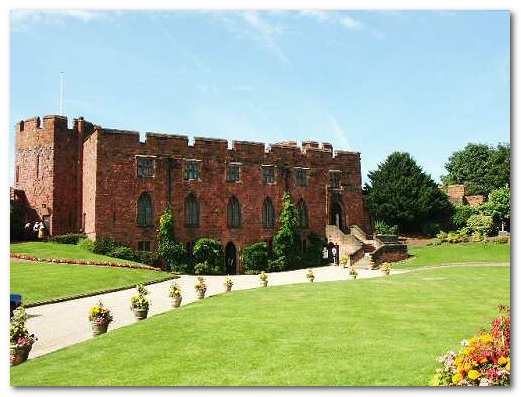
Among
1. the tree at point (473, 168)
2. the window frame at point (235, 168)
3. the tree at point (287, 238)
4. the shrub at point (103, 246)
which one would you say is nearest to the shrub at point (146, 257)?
the shrub at point (103, 246)

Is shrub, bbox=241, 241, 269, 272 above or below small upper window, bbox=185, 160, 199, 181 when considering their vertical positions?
below

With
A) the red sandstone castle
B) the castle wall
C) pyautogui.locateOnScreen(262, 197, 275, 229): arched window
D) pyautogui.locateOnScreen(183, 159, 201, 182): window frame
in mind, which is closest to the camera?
the castle wall

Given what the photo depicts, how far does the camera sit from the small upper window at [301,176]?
128ft

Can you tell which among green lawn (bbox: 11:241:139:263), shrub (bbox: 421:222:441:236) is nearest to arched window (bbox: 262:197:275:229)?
green lawn (bbox: 11:241:139:263)

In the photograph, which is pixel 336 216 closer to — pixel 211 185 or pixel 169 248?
pixel 211 185

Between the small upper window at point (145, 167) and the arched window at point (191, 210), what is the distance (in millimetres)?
2697

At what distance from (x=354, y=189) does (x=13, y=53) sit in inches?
1216

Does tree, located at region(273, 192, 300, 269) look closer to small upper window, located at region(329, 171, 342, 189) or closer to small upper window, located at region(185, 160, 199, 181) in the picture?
small upper window, located at region(329, 171, 342, 189)

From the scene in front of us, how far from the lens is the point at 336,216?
134 feet

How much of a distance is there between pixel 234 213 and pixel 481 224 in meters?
15.7

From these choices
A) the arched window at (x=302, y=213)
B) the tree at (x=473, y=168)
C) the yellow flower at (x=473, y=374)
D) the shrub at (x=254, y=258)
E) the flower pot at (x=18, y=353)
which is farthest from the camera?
the tree at (x=473, y=168)

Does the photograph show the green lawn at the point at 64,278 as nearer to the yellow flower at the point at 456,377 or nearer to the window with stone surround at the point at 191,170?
the window with stone surround at the point at 191,170

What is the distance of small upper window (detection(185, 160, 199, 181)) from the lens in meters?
35.4

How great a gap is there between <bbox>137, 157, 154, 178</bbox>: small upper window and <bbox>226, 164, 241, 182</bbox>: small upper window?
483cm
